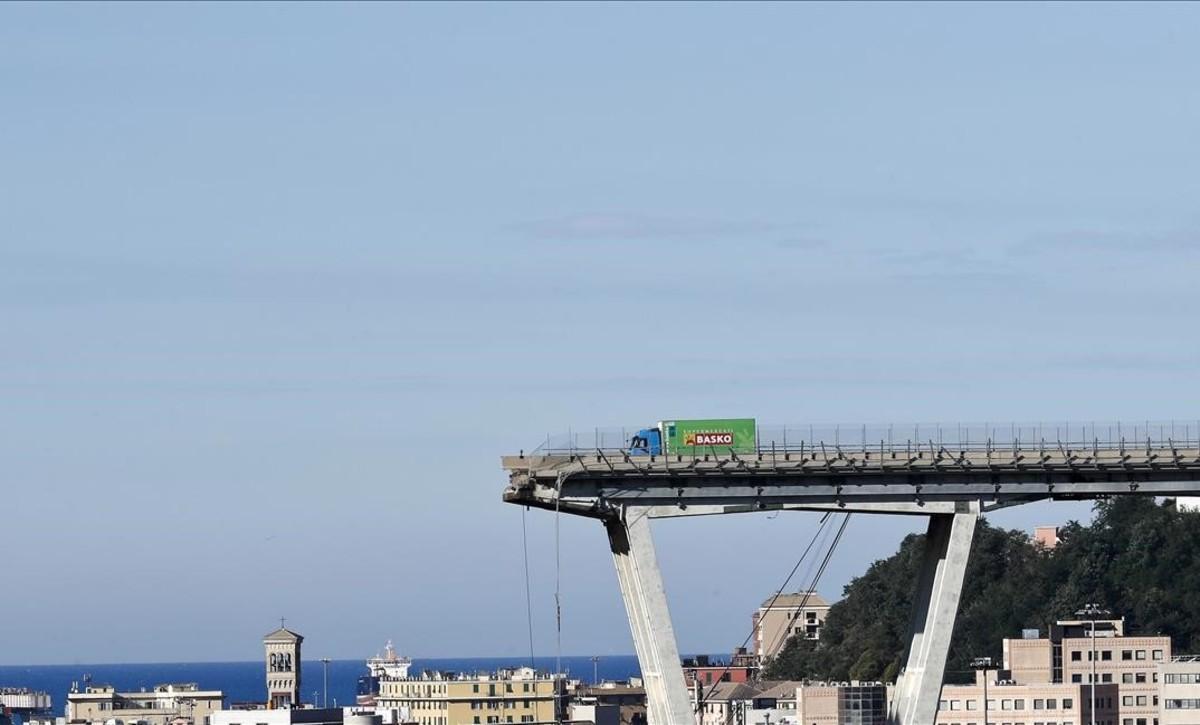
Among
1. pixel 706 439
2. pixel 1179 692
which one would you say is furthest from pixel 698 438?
pixel 1179 692

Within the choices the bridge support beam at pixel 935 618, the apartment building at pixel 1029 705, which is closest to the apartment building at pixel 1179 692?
the apartment building at pixel 1029 705

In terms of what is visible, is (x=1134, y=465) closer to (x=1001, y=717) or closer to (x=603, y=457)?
(x=603, y=457)

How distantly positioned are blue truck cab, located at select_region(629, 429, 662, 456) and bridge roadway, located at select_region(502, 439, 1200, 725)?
351 millimetres

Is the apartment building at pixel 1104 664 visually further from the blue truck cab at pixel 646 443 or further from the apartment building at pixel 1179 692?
the blue truck cab at pixel 646 443

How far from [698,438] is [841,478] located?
510 centimetres

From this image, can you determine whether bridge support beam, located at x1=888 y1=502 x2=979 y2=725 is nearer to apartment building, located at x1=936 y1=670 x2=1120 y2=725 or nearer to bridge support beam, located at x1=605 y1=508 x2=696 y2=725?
bridge support beam, located at x1=605 y1=508 x2=696 y2=725

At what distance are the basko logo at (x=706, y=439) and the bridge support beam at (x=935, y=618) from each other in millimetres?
8066

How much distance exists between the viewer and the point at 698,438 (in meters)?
95.4

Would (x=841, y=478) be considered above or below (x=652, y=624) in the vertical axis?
above

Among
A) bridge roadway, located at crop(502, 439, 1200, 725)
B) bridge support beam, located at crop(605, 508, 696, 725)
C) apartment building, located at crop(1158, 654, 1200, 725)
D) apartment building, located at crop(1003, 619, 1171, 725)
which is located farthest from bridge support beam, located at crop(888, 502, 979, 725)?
apartment building, located at crop(1003, 619, 1171, 725)

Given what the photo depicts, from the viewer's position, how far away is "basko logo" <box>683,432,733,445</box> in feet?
313

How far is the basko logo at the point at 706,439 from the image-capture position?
9531 centimetres

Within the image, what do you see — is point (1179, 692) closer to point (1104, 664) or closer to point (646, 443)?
point (1104, 664)

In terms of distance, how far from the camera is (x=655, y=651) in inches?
3716
